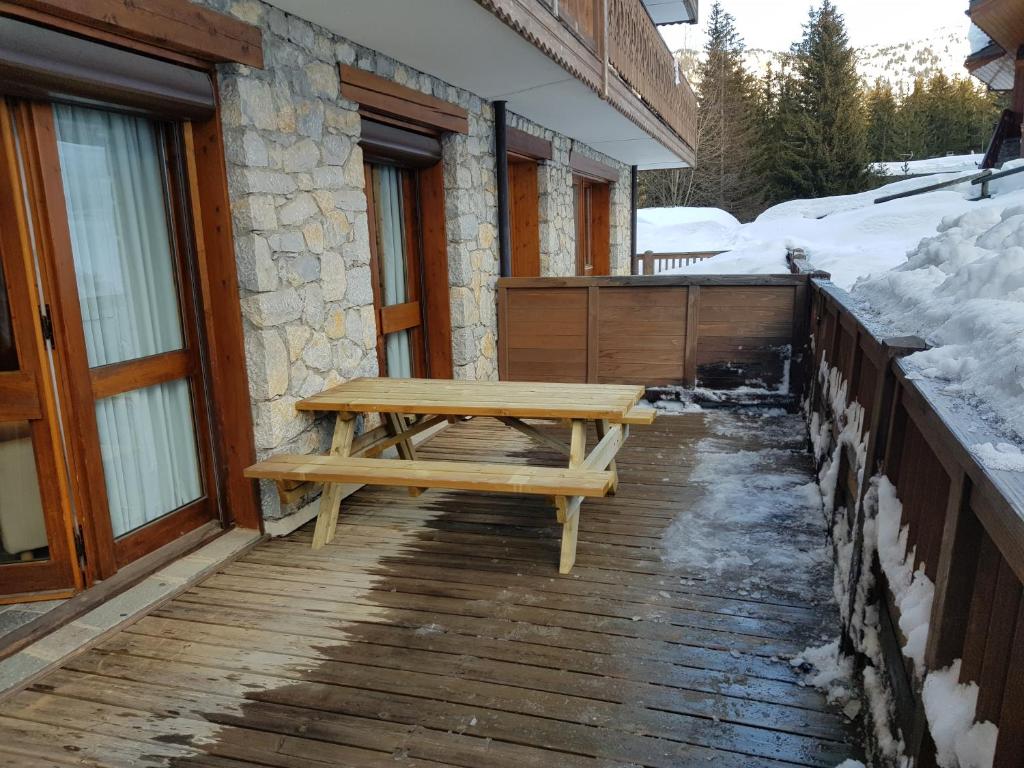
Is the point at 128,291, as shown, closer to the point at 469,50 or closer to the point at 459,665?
the point at 459,665

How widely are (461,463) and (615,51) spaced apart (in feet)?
13.4

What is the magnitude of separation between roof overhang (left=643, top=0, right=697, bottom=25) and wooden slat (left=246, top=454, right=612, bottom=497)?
30.4 feet

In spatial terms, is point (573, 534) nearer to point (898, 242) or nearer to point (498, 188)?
point (498, 188)

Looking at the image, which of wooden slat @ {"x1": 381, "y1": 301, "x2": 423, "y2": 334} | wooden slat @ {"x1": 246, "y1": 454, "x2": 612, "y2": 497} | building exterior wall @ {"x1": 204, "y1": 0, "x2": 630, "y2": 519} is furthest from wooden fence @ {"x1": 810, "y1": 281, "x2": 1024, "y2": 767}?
wooden slat @ {"x1": 381, "y1": 301, "x2": 423, "y2": 334}

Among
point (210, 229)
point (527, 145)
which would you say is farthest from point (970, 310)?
point (527, 145)

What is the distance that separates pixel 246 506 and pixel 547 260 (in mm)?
4467

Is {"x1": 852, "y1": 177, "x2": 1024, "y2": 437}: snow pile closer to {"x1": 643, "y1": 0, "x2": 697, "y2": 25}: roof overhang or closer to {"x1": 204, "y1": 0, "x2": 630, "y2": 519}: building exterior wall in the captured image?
{"x1": 204, "y1": 0, "x2": 630, "y2": 519}: building exterior wall

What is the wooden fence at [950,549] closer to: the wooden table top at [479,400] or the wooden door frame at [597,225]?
the wooden table top at [479,400]

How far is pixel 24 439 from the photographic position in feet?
9.29

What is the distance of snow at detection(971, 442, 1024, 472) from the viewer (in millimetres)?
1185

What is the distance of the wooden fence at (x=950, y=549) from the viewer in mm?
1113

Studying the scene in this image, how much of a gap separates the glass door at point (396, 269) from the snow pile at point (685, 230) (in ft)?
52.5

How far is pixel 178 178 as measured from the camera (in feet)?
10.9

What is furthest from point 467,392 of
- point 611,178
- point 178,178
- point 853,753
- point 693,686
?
point 611,178
